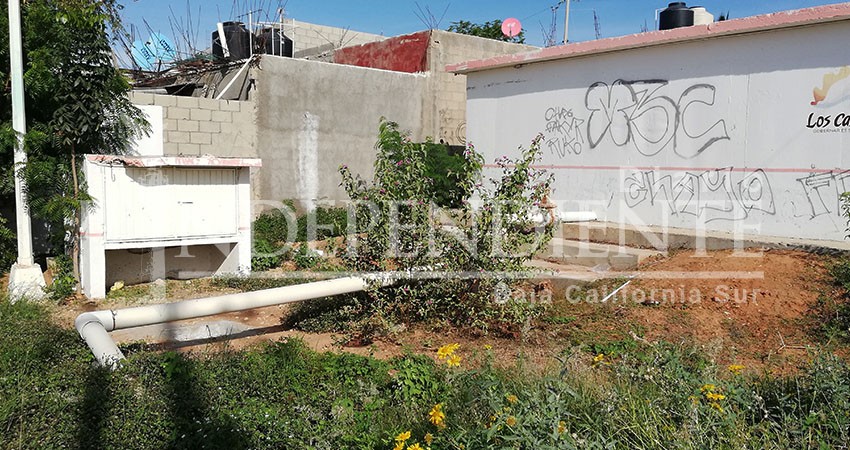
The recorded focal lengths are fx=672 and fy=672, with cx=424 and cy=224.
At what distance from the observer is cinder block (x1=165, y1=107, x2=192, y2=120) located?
11.4 m

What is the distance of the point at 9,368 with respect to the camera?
439 centimetres

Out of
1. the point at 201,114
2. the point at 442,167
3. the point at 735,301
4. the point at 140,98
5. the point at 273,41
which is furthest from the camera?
the point at 273,41

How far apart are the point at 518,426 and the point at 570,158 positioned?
341 inches

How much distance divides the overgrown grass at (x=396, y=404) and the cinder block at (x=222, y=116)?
7.78m

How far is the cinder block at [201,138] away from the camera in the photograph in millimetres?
11758

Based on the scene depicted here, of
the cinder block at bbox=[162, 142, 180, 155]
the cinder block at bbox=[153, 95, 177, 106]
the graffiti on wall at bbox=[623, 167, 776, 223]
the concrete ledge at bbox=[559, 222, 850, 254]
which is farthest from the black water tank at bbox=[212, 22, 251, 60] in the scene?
the graffiti on wall at bbox=[623, 167, 776, 223]

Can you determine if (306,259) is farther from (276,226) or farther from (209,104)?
(209,104)

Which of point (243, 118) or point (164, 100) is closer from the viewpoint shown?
point (164, 100)

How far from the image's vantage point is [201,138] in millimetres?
11867

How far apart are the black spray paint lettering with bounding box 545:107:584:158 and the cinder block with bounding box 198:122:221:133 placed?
5832 millimetres

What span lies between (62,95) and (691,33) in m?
8.08

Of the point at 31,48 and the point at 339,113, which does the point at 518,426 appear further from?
the point at 339,113

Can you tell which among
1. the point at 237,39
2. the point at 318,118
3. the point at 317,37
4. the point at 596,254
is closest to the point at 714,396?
the point at 596,254

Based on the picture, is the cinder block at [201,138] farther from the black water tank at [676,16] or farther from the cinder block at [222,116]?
the black water tank at [676,16]
